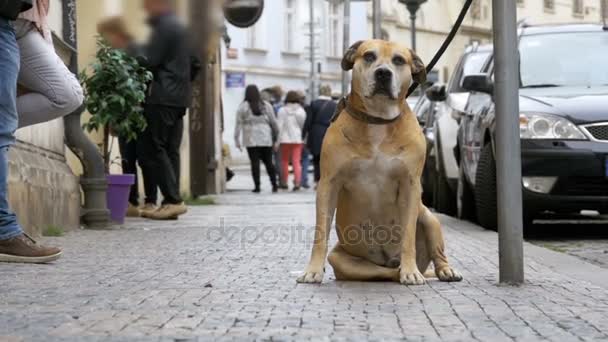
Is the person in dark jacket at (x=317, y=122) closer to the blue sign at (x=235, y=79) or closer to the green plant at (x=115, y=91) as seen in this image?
the blue sign at (x=235, y=79)

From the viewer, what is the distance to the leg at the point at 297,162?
73.5 ft

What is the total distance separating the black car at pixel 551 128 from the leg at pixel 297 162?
9938 mm

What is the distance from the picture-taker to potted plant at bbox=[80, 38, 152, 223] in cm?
1110

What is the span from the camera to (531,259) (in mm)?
7863

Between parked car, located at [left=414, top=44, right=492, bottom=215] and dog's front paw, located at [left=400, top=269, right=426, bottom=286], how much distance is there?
21.2ft

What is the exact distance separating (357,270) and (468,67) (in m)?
7.14

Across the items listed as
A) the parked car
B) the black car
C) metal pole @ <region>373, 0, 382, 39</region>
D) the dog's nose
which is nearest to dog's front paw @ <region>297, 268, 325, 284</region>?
the dog's nose

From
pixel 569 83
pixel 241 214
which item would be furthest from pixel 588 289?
pixel 241 214

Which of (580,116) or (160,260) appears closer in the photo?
(160,260)

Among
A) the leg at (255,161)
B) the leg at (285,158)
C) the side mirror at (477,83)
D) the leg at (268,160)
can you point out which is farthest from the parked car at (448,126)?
the leg at (285,158)

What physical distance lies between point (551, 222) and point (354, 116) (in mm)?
6051

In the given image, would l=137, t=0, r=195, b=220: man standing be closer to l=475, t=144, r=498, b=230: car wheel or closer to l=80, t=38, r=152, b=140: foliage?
l=80, t=38, r=152, b=140: foliage

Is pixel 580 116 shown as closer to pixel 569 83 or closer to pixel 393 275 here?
pixel 569 83

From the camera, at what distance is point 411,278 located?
614cm
